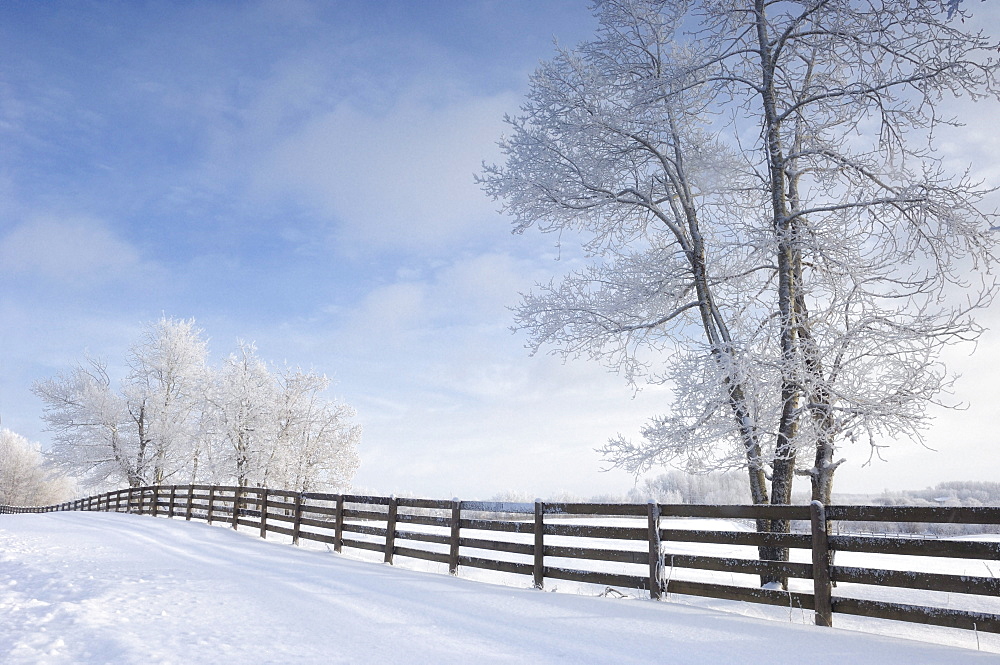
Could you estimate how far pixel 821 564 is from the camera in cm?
624

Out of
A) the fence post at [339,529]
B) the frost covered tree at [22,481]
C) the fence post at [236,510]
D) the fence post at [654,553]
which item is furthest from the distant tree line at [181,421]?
the frost covered tree at [22,481]

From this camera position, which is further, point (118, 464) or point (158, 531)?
point (118, 464)

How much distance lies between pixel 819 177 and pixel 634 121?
3.61 metres

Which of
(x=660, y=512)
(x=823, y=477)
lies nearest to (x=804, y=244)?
(x=823, y=477)

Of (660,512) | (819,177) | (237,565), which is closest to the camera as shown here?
(660,512)

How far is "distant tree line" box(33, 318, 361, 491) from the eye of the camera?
31.8 m

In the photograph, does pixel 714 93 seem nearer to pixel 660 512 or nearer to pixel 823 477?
pixel 823 477

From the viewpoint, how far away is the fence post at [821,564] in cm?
617

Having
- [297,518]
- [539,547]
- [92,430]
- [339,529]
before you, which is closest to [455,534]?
[539,547]

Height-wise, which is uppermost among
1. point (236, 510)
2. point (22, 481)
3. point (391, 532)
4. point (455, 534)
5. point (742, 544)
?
point (742, 544)

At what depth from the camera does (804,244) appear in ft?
32.8

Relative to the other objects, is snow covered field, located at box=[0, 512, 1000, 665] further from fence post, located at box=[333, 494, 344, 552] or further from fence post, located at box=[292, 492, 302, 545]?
fence post, located at box=[292, 492, 302, 545]

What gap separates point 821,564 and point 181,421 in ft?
116

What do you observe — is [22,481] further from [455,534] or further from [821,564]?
[821,564]
